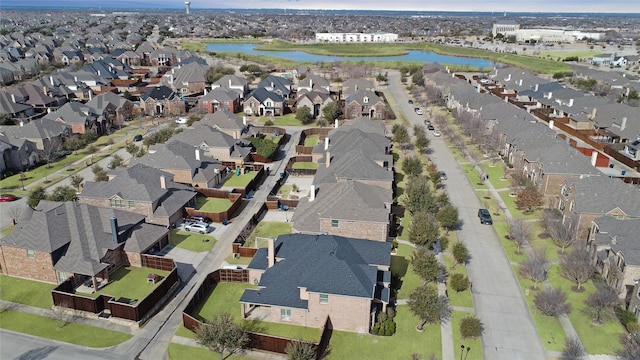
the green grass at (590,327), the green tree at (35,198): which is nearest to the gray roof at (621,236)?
the green grass at (590,327)

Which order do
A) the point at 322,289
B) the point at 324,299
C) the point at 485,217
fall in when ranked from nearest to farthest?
the point at 322,289, the point at 324,299, the point at 485,217

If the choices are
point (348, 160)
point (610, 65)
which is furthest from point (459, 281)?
point (610, 65)

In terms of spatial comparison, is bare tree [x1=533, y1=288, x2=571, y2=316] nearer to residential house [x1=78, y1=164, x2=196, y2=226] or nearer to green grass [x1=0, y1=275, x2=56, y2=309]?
residential house [x1=78, y1=164, x2=196, y2=226]

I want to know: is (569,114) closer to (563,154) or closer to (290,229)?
(563,154)

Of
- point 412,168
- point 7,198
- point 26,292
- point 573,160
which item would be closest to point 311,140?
point 412,168

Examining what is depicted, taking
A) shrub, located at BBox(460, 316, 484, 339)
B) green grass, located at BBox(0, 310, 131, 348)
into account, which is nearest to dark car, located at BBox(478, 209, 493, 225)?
shrub, located at BBox(460, 316, 484, 339)

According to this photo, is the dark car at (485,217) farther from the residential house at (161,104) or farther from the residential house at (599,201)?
the residential house at (161,104)

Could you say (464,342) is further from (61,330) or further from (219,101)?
(219,101)
